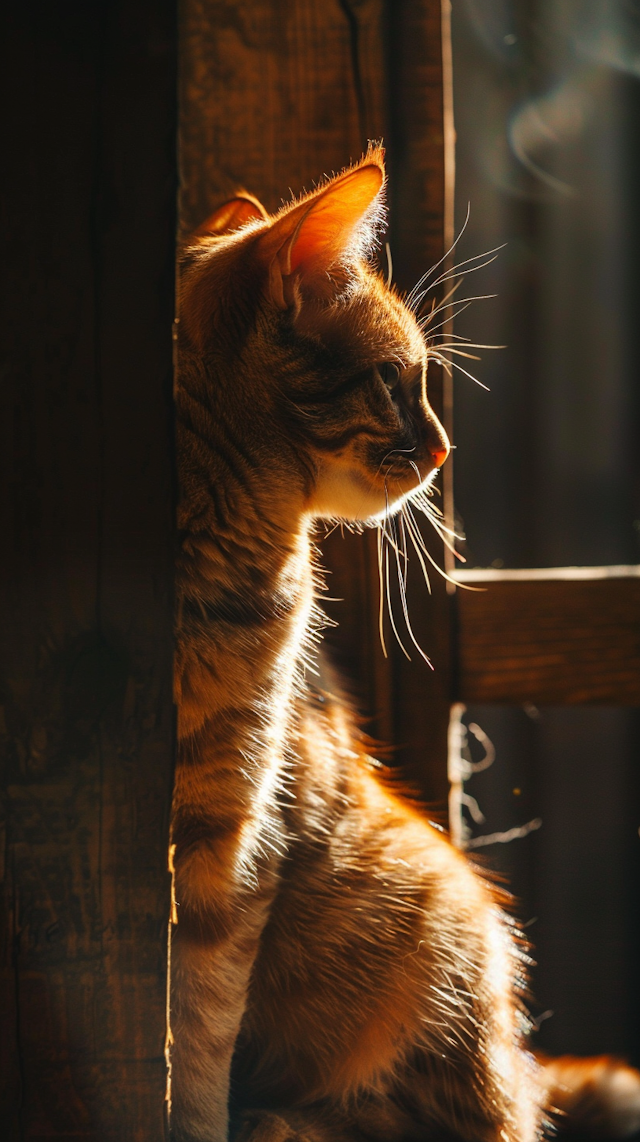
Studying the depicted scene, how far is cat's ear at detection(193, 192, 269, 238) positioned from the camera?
42.4 inches

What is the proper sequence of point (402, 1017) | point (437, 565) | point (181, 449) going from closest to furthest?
1. point (181, 449)
2. point (402, 1017)
3. point (437, 565)

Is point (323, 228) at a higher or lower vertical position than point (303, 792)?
higher

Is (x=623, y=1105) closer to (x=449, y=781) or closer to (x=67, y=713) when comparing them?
(x=449, y=781)

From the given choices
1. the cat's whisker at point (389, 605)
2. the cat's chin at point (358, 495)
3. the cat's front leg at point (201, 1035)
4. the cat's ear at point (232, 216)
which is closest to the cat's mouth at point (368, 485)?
the cat's chin at point (358, 495)

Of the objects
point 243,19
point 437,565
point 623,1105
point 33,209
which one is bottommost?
point 623,1105

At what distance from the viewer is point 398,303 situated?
107cm

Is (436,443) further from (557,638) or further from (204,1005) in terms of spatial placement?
(204,1005)

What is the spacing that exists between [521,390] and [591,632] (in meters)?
0.76

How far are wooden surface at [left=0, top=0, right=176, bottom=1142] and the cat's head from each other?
286mm

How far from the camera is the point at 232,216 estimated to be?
1091 mm

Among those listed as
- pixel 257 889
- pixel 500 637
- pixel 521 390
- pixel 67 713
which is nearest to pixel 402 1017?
pixel 257 889

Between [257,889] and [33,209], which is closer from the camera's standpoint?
[33,209]

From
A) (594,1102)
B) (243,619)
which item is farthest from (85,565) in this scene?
(594,1102)

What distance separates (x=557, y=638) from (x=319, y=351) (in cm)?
55
